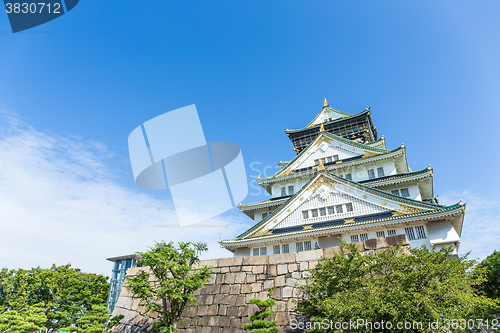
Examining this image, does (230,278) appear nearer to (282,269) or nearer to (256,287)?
(256,287)

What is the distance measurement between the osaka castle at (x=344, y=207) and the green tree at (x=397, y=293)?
427 centimetres

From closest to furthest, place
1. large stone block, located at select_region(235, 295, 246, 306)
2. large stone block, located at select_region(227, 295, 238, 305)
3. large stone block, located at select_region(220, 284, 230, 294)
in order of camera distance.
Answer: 1. large stone block, located at select_region(235, 295, 246, 306)
2. large stone block, located at select_region(227, 295, 238, 305)
3. large stone block, located at select_region(220, 284, 230, 294)

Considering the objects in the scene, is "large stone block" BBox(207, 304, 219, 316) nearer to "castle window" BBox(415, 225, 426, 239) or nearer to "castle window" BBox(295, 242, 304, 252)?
"castle window" BBox(295, 242, 304, 252)

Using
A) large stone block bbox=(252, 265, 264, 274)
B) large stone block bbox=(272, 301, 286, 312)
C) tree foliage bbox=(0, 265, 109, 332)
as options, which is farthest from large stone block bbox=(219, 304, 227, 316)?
tree foliage bbox=(0, 265, 109, 332)

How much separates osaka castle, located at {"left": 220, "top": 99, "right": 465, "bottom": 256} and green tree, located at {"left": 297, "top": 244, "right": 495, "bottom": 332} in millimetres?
4275

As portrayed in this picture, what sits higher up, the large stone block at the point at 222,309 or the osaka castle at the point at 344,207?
the osaka castle at the point at 344,207

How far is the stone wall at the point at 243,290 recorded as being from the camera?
31.1ft

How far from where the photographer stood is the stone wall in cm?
949

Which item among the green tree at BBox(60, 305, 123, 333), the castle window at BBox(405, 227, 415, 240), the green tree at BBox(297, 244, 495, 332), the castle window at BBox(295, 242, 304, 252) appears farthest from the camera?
the castle window at BBox(295, 242, 304, 252)

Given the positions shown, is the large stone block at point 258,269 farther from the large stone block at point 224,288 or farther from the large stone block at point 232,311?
the large stone block at point 232,311

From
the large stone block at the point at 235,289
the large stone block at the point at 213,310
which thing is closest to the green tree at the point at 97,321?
the large stone block at the point at 213,310

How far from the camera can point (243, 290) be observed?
1044cm

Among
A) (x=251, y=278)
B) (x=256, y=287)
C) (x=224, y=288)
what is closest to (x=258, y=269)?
(x=251, y=278)

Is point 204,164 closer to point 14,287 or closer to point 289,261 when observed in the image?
point 289,261
